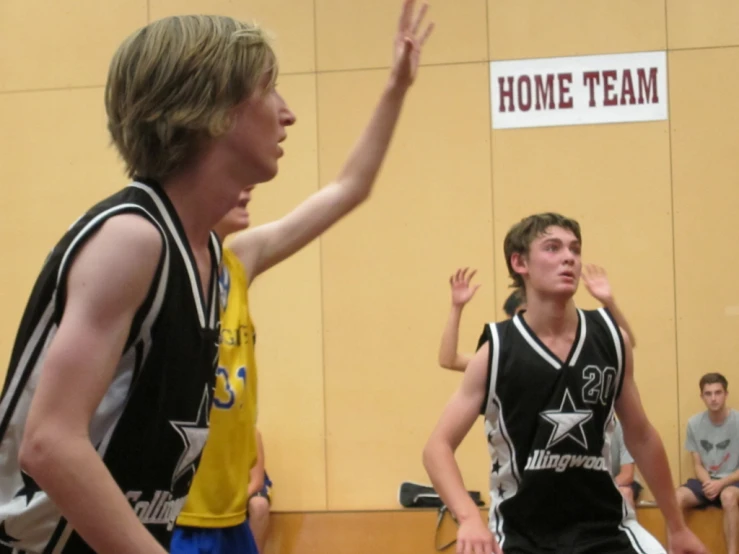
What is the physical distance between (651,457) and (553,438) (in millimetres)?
378

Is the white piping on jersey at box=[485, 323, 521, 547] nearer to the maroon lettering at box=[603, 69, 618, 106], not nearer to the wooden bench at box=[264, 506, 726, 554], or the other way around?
the wooden bench at box=[264, 506, 726, 554]

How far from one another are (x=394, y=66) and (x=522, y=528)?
82.4 inches

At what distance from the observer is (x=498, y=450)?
4.05 metres

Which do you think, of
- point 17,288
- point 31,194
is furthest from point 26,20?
point 17,288

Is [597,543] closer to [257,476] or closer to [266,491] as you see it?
[257,476]

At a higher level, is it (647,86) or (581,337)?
(647,86)

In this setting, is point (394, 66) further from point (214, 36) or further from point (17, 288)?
point (17, 288)

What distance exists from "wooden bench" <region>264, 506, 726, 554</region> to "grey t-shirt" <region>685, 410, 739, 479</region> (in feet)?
1.10

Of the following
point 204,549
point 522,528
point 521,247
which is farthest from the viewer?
point 521,247

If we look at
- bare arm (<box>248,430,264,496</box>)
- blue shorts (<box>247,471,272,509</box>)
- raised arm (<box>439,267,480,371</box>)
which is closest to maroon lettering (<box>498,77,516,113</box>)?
raised arm (<box>439,267,480,371</box>)

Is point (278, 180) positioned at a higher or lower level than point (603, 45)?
lower

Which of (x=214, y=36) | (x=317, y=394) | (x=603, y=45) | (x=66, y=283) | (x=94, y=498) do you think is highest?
(x=603, y=45)

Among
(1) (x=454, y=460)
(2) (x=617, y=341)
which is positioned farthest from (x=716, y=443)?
(1) (x=454, y=460)

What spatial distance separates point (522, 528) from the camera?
A: 3.91 m
